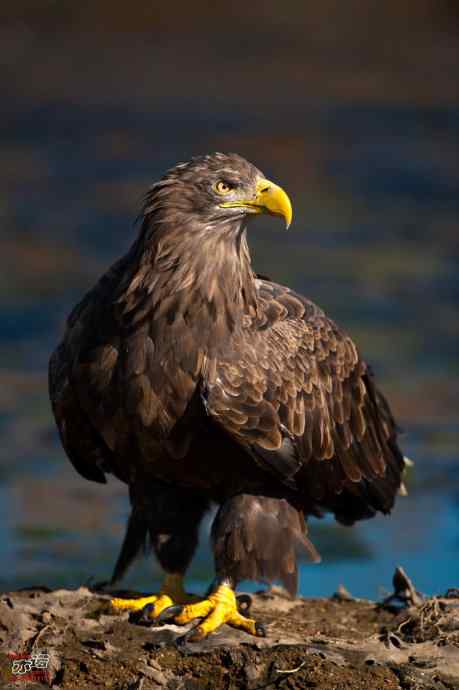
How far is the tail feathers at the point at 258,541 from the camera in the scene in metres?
7.68

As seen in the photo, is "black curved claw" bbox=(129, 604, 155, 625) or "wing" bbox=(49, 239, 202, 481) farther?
"black curved claw" bbox=(129, 604, 155, 625)

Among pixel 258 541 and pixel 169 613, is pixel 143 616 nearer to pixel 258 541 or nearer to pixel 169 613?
pixel 169 613

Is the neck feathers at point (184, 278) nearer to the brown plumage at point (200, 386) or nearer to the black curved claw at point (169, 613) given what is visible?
Result: the brown plumage at point (200, 386)

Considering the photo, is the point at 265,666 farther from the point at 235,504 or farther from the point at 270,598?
the point at 270,598

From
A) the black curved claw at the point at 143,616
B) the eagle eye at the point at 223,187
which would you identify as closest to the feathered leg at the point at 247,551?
the black curved claw at the point at 143,616

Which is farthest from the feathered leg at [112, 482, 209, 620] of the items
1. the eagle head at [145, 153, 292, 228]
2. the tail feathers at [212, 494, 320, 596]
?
the eagle head at [145, 153, 292, 228]

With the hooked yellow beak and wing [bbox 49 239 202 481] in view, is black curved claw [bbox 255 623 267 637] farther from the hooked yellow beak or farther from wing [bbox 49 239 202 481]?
the hooked yellow beak

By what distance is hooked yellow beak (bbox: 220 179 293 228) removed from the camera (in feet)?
24.4

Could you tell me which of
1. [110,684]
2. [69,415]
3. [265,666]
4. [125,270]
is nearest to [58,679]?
[110,684]

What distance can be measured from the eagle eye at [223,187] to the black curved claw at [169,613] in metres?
2.24

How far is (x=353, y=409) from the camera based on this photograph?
865 centimetres

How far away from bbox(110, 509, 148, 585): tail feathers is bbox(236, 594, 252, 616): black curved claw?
0.63 meters

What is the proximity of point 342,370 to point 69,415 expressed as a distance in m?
1.69

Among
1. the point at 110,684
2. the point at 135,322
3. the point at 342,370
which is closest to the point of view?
the point at 110,684
